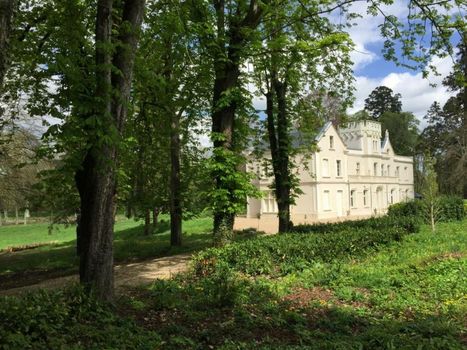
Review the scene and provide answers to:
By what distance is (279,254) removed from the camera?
39.0 ft

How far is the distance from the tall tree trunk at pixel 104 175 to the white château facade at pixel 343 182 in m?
28.4

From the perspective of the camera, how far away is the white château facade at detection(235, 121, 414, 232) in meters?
41.9

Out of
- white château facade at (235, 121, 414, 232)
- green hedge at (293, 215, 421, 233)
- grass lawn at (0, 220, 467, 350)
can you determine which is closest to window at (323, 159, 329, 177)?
white château facade at (235, 121, 414, 232)

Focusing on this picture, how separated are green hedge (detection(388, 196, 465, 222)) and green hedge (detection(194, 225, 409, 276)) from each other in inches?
493

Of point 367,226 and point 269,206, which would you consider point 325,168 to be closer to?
point 269,206

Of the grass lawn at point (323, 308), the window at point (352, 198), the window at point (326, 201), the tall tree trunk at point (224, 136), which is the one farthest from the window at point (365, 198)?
the grass lawn at point (323, 308)

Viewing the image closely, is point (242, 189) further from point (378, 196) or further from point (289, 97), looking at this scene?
point (378, 196)

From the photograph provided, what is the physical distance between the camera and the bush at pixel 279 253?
1134 cm

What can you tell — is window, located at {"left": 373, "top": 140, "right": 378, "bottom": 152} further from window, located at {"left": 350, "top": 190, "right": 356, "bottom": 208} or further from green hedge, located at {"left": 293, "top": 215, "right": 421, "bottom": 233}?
green hedge, located at {"left": 293, "top": 215, "right": 421, "bottom": 233}

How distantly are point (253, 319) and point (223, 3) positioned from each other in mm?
10777

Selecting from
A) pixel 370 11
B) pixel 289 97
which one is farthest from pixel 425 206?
pixel 370 11

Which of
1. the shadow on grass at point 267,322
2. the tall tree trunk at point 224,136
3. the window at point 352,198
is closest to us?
A: the shadow on grass at point 267,322

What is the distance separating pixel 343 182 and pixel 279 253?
35.0 metres

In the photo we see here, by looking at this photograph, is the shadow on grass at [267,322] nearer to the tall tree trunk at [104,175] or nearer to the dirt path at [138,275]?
the tall tree trunk at [104,175]
